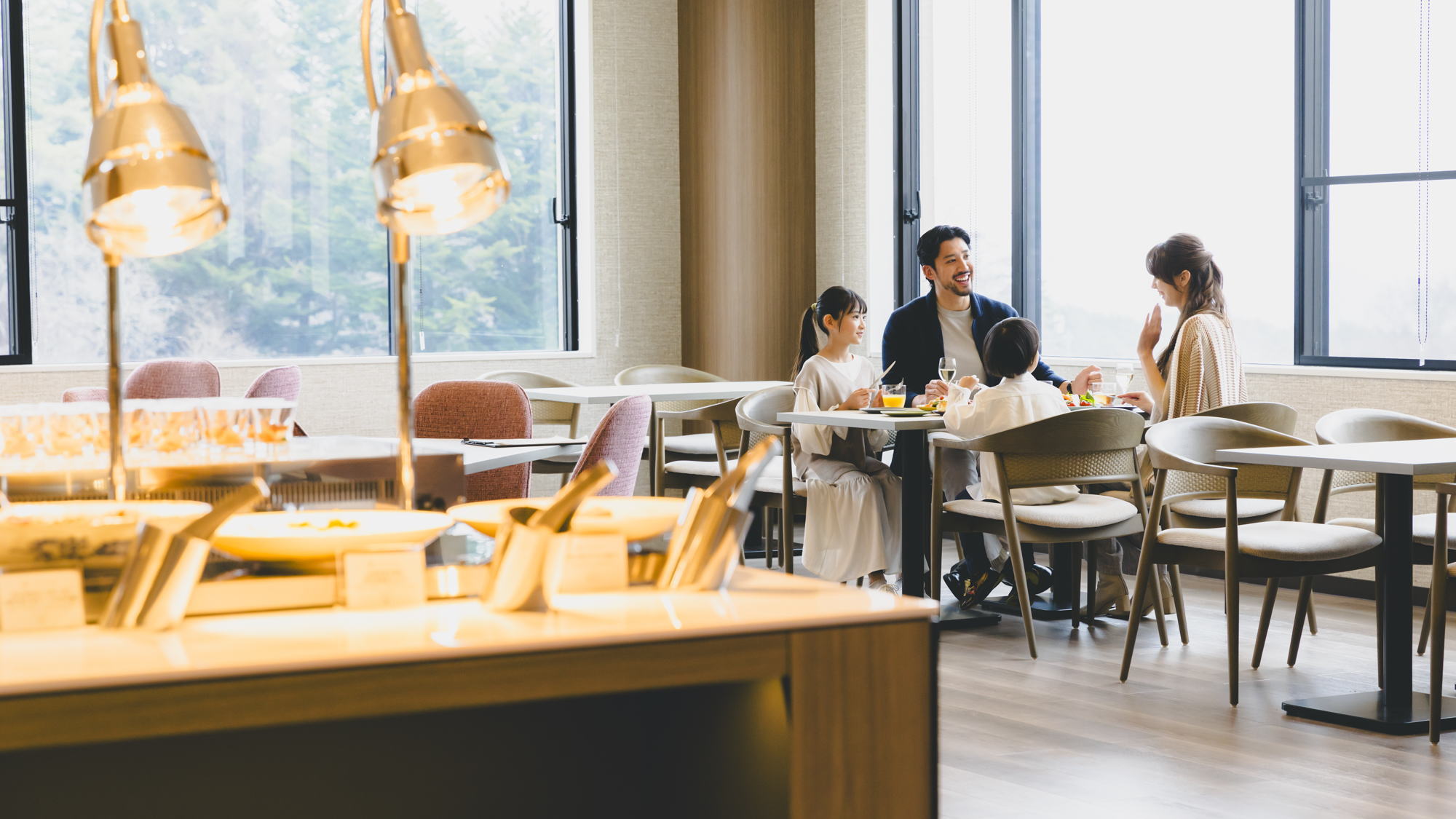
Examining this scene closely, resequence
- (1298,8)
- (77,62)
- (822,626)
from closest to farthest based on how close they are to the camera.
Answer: (822,626), (1298,8), (77,62)

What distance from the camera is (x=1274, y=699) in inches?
169

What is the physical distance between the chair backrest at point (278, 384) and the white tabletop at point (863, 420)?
7.16ft

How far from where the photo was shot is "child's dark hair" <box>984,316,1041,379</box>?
521 cm

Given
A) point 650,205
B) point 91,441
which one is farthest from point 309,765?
point 650,205

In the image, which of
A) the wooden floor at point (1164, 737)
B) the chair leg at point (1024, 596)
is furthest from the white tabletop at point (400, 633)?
the chair leg at point (1024, 596)

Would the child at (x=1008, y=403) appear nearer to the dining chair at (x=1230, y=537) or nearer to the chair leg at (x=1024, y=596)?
the chair leg at (x=1024, y=596)

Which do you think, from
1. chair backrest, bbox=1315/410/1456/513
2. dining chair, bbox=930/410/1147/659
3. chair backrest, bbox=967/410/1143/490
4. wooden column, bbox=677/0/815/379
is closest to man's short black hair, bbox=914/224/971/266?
dining chair, bbox=930/410/1147/659

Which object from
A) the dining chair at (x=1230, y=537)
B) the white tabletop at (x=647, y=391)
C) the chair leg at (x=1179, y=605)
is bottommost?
the chair leg at (x=1179, y=605)

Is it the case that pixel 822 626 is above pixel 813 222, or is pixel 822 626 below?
below

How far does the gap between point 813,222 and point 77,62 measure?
12.5ft

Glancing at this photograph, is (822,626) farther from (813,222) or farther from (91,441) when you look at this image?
(813,222)

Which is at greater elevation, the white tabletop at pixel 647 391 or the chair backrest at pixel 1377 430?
the white tabletop at pixel 647 391

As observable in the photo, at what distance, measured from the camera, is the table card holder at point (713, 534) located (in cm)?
187

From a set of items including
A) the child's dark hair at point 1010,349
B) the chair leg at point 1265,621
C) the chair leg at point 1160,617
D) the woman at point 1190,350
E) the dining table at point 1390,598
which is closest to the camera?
the dining table at point 1390,598
